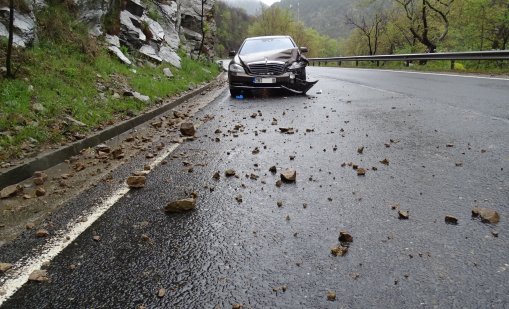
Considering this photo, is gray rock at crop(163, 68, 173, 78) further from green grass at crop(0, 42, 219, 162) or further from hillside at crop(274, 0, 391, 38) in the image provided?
hillside at crop(274, 0, 391, 38)

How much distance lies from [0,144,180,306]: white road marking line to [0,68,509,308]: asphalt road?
0.07m

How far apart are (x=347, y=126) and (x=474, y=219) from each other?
3748 millimetres

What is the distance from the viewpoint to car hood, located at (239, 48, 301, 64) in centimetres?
1087

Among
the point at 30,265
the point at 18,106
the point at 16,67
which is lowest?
the point at 30,265

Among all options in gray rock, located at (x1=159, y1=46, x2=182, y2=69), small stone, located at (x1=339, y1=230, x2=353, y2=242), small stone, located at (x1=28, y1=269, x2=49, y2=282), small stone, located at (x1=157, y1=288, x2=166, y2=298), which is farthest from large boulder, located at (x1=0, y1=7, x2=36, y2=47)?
small stone, located at (x1=339, y1=230, x2=353, y2=242)

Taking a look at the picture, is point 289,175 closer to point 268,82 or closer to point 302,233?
point 302,233

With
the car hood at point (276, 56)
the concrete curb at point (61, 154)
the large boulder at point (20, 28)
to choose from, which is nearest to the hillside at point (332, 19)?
the car hood at point (276, 56)

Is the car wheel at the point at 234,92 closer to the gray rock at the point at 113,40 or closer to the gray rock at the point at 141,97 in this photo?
the gray rock at the point at 141,97

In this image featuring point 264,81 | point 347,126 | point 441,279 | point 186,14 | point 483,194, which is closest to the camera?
point 441,279

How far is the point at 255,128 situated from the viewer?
6809 millimetres

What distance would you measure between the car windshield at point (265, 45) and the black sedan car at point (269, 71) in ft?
0.77

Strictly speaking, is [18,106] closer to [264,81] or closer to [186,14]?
[264,81]

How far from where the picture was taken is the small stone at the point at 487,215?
2859mm

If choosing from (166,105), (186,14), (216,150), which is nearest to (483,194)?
(216,150)
